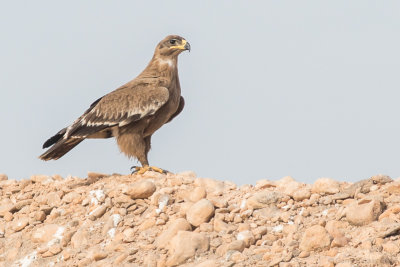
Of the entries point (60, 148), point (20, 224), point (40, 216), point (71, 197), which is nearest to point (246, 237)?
point (71, 197)

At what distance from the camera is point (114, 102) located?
1251cm

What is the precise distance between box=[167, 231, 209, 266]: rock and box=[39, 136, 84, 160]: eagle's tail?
173 inches

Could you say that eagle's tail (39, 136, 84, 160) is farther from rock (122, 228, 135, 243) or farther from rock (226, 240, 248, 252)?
rock (226, 240, 248, 252)

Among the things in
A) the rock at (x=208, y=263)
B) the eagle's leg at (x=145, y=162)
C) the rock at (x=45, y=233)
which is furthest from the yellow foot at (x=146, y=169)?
the rock at (x=208, y=263)

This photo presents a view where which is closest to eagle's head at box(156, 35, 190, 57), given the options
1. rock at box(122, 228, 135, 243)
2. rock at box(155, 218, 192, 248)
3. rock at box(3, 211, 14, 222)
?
rock at box(3, 211, 14, 222)

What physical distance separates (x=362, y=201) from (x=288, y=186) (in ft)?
3.71

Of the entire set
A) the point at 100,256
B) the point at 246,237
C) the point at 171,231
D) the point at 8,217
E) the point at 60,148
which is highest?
the point at 60,148

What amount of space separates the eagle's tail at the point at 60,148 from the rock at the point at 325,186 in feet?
15.6

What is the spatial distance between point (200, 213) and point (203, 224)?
0.53ft

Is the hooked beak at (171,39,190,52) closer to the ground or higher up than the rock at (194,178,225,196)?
higher up

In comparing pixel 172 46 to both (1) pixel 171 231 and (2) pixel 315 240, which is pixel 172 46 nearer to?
(1) pixel 171 231

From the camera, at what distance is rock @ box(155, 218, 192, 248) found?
8838 millimetres

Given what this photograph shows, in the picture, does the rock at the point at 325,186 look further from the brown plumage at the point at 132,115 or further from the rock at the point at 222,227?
the brown plumage at the point at 132,115

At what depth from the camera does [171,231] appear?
8891mm
